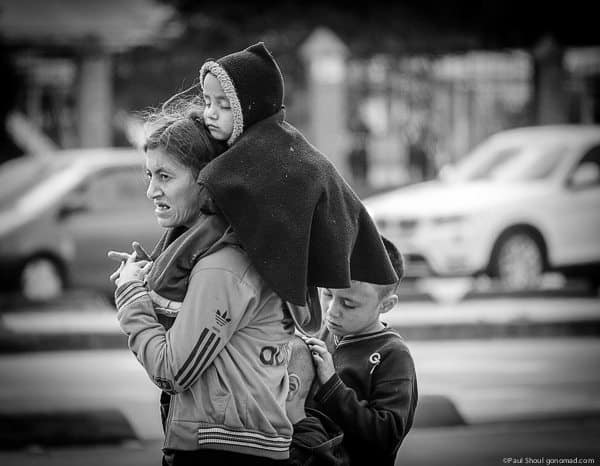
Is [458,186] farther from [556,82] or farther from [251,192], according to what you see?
[251,192]

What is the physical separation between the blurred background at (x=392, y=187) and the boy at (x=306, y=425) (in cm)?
74

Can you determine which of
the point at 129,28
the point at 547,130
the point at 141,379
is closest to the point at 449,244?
the point at 547,130

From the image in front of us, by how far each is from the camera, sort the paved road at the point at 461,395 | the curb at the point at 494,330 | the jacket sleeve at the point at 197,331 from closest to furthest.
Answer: the jacket sleeve at the point at 197,331 → the paved road at the point at 461,395 → the curb at the point at 494,330

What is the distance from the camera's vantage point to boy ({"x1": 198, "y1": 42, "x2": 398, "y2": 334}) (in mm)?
2514

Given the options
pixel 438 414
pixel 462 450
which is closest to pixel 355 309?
pixel 462 450

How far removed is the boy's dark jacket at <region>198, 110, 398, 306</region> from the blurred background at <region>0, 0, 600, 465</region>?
1.75 ft

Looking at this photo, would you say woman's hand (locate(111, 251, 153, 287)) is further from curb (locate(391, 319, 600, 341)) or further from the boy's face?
curb (locate(391, 319, 600, 341))

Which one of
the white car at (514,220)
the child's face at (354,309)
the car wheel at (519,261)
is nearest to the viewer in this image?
the child's face at (354,309)

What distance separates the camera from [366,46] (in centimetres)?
2195

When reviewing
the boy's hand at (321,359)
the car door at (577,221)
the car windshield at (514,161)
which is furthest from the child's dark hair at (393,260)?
the car windshield at (514,161)

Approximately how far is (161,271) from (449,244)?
32.7ft

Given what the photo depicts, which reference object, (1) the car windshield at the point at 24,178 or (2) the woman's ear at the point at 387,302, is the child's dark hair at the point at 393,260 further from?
(1) the car windshield at the point at 24,178

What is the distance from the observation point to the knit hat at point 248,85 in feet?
8.57

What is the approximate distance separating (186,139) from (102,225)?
9424 millimetres
